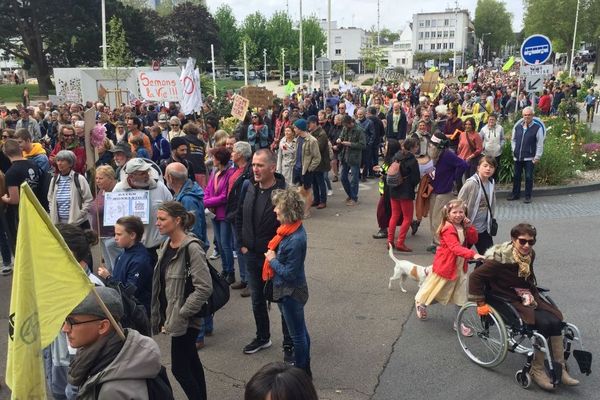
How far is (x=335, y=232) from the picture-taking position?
9.43 m

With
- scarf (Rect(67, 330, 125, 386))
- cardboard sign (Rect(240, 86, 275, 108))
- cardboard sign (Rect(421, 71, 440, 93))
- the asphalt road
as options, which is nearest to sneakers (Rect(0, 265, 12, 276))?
the asphalt road

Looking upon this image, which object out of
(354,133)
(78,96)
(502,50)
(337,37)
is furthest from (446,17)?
(354,133)

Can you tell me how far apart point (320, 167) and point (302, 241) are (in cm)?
623

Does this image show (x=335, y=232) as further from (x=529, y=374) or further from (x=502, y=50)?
(x=502, y=50)

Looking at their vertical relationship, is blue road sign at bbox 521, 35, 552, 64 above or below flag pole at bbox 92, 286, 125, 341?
above

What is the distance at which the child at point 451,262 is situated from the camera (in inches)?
215

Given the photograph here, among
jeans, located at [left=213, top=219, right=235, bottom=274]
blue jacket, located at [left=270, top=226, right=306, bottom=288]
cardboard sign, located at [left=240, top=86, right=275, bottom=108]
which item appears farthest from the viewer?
cardboard sign, located at [left=240, top=86, right=275, bottom=108]

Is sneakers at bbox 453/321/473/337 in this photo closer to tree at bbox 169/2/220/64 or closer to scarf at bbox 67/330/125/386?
scarf at bbox 67/330/125/386

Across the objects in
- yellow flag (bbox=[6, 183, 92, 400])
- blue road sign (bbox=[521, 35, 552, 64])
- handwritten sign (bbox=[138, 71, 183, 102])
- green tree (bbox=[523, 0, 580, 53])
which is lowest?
yellow flag (bbox=[6, 183, 92, 400])

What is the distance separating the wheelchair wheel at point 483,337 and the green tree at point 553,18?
64.0 m

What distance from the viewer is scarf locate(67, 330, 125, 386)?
8.32 ft

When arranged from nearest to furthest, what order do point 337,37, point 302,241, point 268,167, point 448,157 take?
point 302,241, point 268,167, point 448,157, point 337,37

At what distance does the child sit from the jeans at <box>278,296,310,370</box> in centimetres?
176

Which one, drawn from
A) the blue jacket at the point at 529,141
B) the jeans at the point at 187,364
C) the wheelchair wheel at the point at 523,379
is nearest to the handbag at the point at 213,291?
the jeans at the point at 187,364
